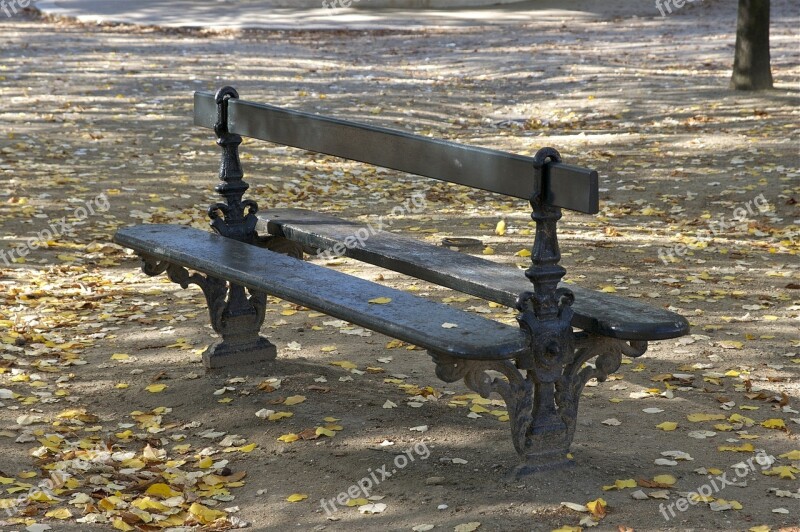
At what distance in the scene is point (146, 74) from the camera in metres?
14.7

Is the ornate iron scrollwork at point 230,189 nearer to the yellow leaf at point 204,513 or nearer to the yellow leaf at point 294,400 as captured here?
the yellow leaf at point 294,400

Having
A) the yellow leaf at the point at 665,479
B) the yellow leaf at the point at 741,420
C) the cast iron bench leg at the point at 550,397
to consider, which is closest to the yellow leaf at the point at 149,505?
the cast iron bench leg at the point at 550,397

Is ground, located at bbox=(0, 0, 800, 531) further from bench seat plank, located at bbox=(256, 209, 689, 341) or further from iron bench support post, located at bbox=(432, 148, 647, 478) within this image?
bench seat plank, located at bbox=(256, 209, 689, 341)

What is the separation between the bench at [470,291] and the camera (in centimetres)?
362

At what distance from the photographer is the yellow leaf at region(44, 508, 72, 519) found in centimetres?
368

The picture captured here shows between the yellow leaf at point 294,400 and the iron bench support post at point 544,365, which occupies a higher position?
the iron bench support post at point 544,365

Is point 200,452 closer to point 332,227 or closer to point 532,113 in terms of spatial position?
point 332,227

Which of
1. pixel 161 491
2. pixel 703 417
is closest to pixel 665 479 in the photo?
pixel 703 417

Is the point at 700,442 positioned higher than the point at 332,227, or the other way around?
the point at 332,227

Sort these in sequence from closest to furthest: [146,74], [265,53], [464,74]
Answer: [146,74]
[464,74]
[265,53]

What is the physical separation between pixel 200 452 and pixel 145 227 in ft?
4.69

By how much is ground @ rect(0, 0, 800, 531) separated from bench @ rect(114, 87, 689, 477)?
289 mm

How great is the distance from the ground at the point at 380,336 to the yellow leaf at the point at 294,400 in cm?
3

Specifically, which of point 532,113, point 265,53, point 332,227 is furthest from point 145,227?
point 265,53
